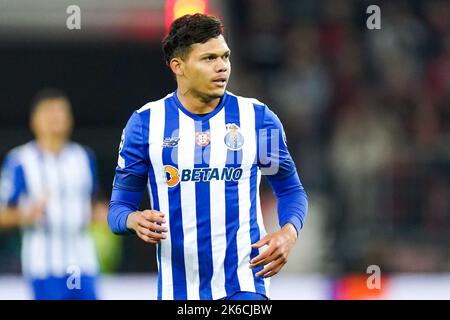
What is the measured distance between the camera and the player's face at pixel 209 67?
18.4 feet

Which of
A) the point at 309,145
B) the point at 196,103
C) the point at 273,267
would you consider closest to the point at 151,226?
the point at 273,267

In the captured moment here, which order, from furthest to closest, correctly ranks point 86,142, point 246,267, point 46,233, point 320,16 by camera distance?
point 320,16, point 86,142, point 46,233, point 246,267

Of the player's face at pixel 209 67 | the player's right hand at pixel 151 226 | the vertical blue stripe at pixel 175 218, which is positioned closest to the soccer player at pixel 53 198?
the vertical blue stripe at pixel 175 218

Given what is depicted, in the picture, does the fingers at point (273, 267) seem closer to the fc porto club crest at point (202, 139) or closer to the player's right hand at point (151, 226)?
the player's right hand at point (151, 226)

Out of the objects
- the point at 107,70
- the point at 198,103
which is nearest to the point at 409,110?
the point at 107,70

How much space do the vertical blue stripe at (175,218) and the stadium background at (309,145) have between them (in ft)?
12.6

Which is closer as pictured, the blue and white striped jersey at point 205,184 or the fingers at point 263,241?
the fingers at point 263,241

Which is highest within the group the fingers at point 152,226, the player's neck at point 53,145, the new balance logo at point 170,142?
the player's neck at point 53,145

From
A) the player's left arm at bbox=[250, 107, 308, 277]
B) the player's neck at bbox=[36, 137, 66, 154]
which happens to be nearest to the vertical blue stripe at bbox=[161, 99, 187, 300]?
the player's left arm at bbox=[250, 107, 308, 277]

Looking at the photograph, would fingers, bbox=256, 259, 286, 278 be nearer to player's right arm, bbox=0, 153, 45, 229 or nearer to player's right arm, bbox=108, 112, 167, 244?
player's right arm, bbox=108, 112, 167, 244

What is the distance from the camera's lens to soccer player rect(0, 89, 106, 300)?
9.09m

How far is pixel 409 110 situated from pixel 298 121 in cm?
128
